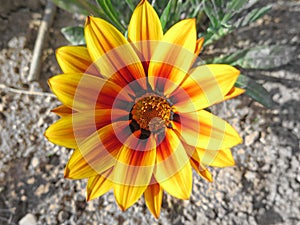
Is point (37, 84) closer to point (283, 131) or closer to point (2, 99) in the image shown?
point (2, 99)

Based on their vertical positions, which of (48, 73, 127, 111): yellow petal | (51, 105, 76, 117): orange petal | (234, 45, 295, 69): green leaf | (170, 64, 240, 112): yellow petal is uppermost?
(48, 73, 127, 111): yellow petal

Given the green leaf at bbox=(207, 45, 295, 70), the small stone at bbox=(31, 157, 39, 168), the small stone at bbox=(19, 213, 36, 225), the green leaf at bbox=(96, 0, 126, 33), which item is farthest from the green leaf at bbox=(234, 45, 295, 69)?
the small stone at bbox=(19, 213, 36, 225)

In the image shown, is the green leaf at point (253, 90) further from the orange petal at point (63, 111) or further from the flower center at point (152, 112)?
the orange petal at point (63, 111)

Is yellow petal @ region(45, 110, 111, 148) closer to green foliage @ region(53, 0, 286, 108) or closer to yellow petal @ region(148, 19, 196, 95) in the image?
yellow petal @ region(148, 19, 196, 95)

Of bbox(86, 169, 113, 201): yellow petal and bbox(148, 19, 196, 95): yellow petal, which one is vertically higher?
bbox(148, 19, 196, 95): yellow petal

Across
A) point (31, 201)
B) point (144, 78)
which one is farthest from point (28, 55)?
point (144, 78)

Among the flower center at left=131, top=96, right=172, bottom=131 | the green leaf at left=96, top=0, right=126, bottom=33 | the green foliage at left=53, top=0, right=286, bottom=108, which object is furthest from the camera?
the green foliage at left=53, top=0, right=286, bottom=108

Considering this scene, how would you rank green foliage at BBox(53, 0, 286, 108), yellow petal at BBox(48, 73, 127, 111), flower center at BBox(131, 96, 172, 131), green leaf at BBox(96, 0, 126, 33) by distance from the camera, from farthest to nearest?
green foliage at BBox(53, 0, 286, 108) → green leaf at BBox(96, 0, 126, 33) → flower center at BBox(131, 96, 172, 131) → yellow petal at BBox(48, 73, 127, 111)
